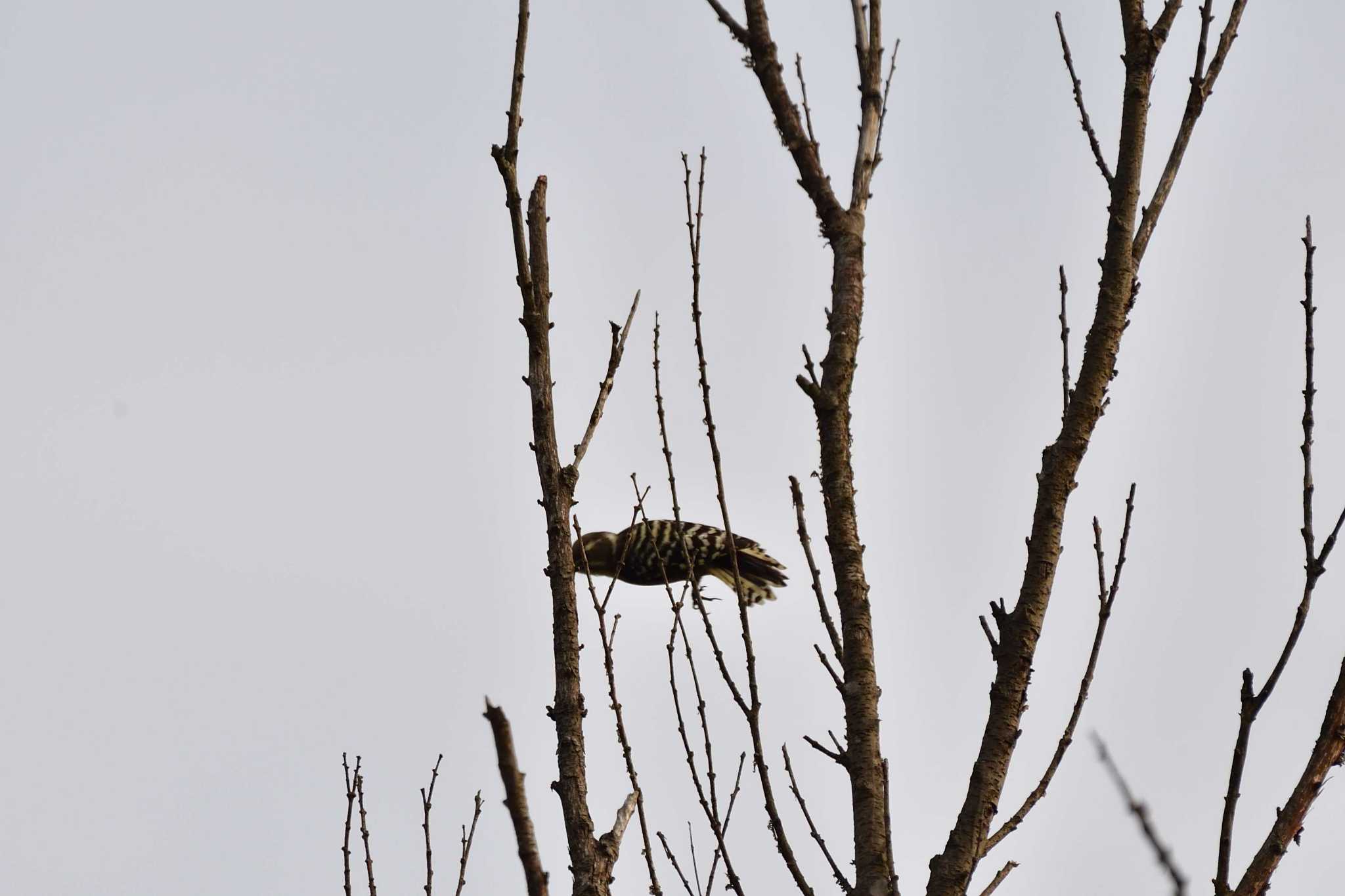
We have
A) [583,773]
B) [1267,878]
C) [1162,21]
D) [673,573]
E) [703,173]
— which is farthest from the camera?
[673,573]

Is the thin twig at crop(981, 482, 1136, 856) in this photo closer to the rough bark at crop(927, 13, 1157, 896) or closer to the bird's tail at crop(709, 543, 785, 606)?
the rough bark at crop(927, 13, 1157, 896)

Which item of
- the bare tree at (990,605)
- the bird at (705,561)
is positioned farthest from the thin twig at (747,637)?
the bird at (705,561)

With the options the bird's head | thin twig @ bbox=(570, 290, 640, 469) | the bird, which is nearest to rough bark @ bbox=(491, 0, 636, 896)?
thin twig @ bbox=(570, 290, 640, 469)

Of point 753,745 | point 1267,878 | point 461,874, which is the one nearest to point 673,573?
point 461,874

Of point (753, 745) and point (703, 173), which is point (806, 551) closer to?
point (753, 745)

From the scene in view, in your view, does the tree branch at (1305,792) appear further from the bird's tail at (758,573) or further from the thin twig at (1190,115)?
the bird's tail at (758,573)

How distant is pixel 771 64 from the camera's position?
2.61 meters

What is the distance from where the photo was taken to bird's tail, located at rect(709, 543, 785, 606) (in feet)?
26.9

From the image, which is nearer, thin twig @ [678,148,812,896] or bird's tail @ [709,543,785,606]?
thin twig @ [678,148,812,896]

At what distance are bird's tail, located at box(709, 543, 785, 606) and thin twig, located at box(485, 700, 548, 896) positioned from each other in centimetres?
660

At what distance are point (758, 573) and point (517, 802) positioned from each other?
6.85m

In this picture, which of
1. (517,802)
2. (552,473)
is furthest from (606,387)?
(517,802)

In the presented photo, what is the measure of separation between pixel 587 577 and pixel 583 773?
0.54 meters

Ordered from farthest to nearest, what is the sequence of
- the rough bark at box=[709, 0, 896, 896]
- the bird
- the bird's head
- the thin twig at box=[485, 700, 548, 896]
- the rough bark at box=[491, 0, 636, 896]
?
the bird's head
the bird
the rough bark at box=[491, 0, 636, 896]
the rough bark at box=[709, 0, 896, 896]
the thin twig at box=[485, 700, 548, 896]
